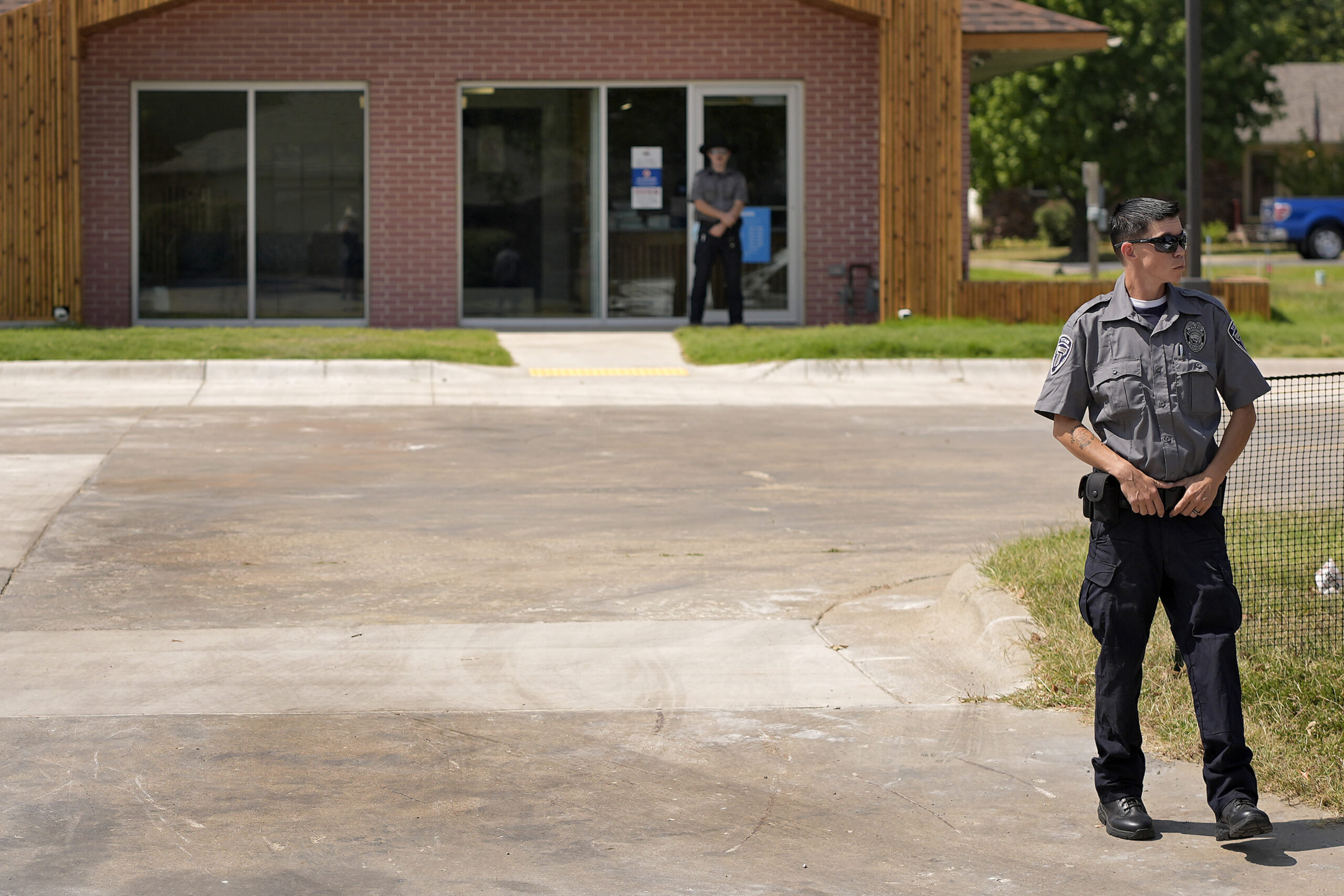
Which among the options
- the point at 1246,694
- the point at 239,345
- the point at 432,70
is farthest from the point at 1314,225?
the point at 1246,694

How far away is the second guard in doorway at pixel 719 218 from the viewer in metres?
20.2

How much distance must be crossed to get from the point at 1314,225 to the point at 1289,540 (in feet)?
141

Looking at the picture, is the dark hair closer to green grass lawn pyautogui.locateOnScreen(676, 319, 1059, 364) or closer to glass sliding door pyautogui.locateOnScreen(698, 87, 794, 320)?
green grass lawn pyautogui.locateOnScreen(676, 319, 1059, 364)

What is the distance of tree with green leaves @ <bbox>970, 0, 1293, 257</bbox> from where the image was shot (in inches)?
1860

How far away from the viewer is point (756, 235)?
21.8m

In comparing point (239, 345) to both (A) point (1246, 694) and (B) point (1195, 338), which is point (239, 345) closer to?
(A) point (1246, 694)

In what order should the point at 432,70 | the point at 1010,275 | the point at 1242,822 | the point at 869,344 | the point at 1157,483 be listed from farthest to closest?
1. the point at 1010,275
2. the point at 432,70
3. the point at 869,344
4. the point at 1157,483
5. the point at 1242,822

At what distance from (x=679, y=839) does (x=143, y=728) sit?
212 cm

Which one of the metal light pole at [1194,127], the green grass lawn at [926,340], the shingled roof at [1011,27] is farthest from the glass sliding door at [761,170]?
the metal light pole at [1194,127]

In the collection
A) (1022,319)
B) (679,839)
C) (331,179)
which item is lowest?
(679,839)

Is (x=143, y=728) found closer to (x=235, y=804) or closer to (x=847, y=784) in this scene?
(x=235, y=804)

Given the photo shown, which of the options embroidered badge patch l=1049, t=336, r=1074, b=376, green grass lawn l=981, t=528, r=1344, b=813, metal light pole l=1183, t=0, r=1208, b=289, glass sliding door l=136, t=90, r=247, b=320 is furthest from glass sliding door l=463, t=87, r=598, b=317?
embroidered badge patch l=1049, t=336, r=1074, b=376

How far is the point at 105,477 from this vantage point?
37.8ft

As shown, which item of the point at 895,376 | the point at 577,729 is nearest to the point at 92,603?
the point at 577,729
